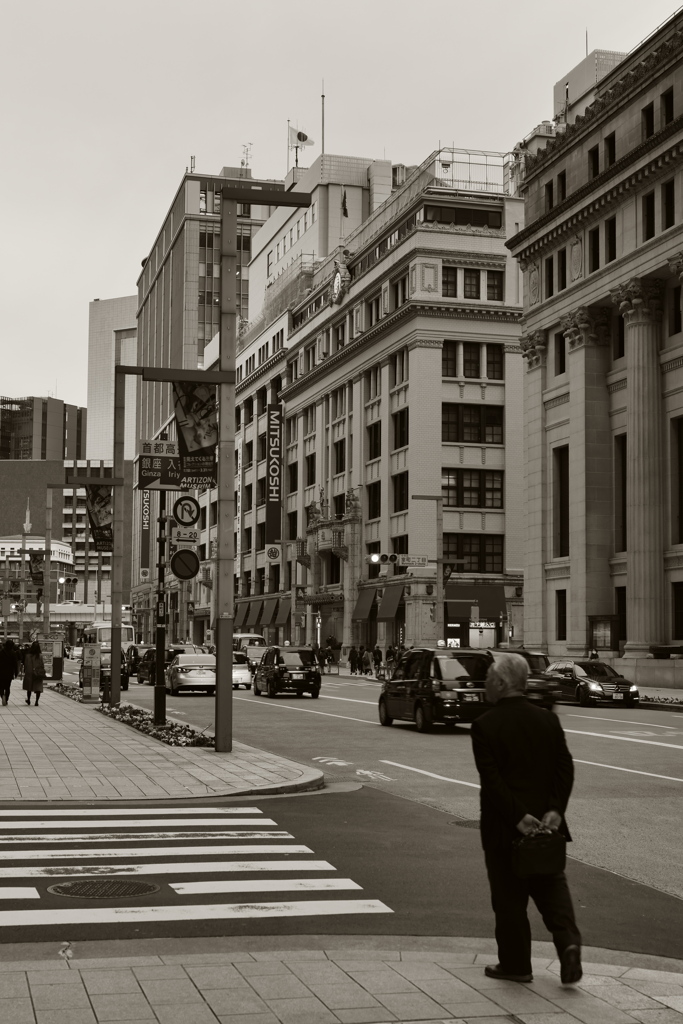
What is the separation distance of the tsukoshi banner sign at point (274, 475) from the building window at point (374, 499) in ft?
58.3

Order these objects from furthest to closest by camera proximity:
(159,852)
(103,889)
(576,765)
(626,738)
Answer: (626,738)
(576,765)
(159,852)
(103,889)

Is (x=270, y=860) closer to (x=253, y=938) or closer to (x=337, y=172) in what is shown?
(x=253, y=938)

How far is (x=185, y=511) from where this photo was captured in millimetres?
24625

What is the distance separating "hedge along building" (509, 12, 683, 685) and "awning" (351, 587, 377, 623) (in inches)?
651

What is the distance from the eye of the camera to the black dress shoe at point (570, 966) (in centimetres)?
656

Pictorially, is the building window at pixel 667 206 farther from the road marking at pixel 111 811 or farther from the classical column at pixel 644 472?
the road marking at pixel 111 811

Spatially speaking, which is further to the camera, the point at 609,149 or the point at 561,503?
the point at 561,503

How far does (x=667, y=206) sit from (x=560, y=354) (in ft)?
35.9

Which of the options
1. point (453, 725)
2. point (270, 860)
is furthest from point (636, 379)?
point (270, 860)

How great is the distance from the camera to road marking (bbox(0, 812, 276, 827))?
41.3 feet

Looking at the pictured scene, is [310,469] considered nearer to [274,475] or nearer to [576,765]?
[274,475]

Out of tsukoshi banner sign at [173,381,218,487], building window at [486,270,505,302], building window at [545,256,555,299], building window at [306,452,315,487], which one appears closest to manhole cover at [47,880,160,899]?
tsukoshi banner sign at [173,381,218,487]

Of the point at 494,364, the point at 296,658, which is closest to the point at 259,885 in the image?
the point at 296,658

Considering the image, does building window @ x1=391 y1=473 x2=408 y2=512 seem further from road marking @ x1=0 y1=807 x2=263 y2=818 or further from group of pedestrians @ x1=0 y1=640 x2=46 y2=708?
road marking @ x1=0 y1=807 x2=263 y2=818
